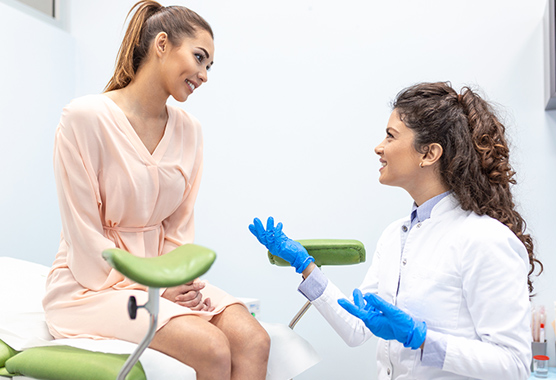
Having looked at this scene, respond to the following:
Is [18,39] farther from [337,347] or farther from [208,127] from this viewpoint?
[337,347]

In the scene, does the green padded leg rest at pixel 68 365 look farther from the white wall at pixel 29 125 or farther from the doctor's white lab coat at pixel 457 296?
the white wall at pixel 29 125

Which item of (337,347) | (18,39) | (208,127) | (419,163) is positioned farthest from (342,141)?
(18,39)

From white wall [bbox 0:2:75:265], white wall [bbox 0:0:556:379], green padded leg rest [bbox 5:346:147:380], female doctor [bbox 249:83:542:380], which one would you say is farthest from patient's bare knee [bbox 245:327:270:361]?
white wall [bbox 0:2:75:265]

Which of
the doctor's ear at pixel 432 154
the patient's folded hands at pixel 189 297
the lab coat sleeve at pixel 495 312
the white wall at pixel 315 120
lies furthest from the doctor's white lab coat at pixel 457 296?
the white wall at pixel 315 120

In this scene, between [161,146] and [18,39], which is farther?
[18,39]

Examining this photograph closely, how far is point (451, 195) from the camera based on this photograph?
138cm

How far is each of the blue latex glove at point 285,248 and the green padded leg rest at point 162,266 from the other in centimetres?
49

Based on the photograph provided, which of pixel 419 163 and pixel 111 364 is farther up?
pixel 419 163

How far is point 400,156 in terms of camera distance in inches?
56.1

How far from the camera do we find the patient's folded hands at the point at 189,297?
1.39 meters

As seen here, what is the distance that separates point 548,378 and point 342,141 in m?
1.29

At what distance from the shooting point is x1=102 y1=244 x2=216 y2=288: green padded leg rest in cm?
86

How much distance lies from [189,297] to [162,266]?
0.52m

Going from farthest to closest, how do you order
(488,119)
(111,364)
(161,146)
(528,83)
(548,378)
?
1. (528,83)
2. (548,378)
3. (161,146)
4. (488,119)
5. (111,364)
